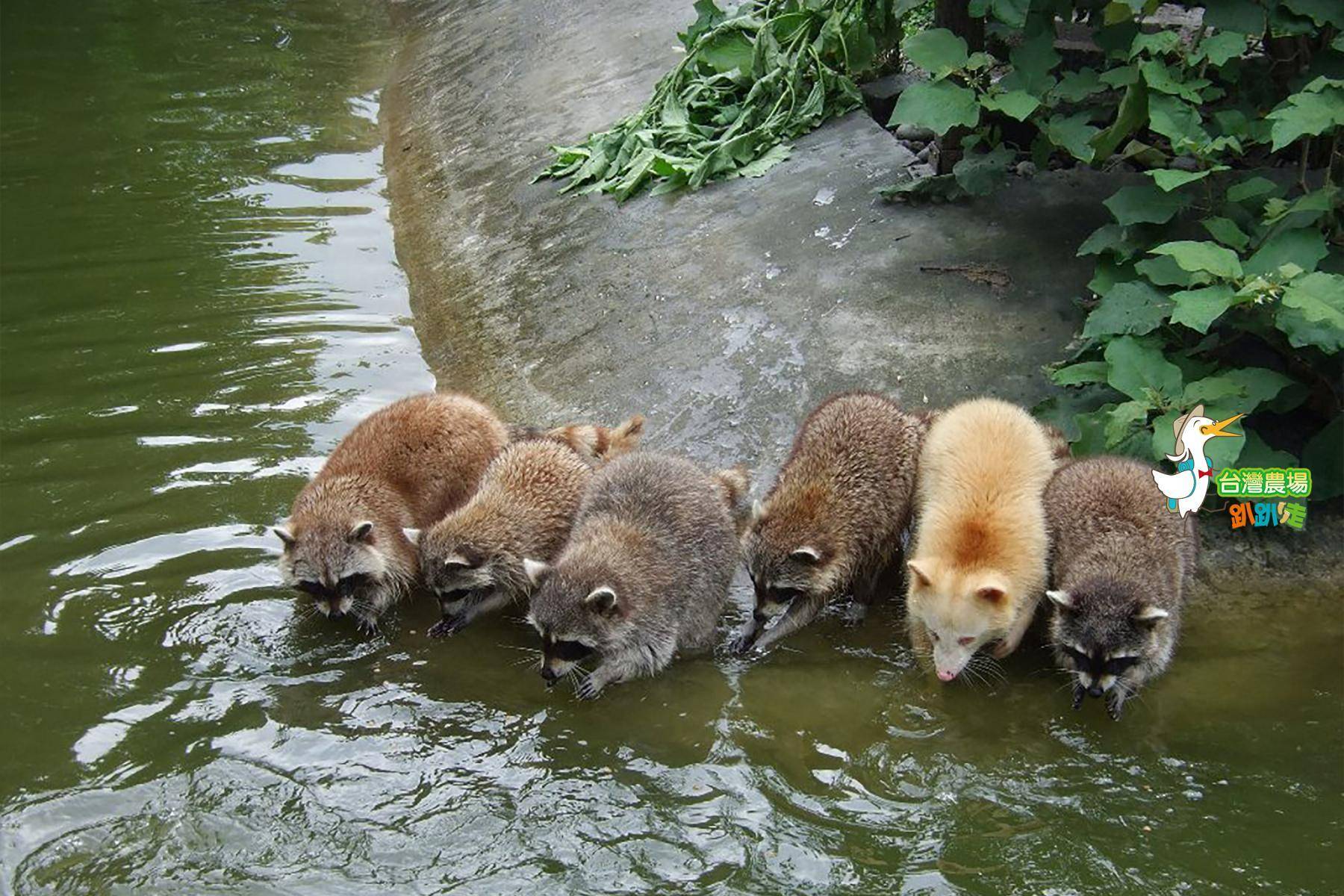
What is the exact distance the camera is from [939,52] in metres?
7.19

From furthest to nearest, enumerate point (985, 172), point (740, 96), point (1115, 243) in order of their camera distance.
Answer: point (740, 96), point (985, 172), point (1115, 243)

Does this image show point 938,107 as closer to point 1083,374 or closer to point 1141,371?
point 1083,374

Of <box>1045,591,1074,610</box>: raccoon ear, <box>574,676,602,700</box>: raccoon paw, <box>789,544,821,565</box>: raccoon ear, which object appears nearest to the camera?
<box>1045,591,1074,610</box>: raccoon ear

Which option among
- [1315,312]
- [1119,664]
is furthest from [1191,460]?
[1119,664]

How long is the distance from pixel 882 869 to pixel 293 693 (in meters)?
2.50

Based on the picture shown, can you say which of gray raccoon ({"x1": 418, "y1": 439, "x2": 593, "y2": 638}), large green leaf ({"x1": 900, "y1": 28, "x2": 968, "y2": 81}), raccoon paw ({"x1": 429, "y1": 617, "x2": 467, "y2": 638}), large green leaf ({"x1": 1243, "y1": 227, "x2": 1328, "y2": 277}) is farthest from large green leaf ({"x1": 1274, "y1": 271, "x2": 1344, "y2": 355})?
raccoon paw ({"x1": 429, "y1": 617, "x2": 467, "y2": 638})

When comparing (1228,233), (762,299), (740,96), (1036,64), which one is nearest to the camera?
(1228,233)

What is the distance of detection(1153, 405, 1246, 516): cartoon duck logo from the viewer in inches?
225

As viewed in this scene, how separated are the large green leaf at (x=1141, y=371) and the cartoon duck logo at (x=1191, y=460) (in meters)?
→ 0.17

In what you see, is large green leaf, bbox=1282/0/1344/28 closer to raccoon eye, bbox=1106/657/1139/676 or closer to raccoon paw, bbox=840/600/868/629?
raccoon eye, bbox=1106/657/1139/676

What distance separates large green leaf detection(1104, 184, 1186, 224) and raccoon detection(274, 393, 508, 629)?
3.19 m

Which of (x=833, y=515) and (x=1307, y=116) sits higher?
(x=1307, y=116)

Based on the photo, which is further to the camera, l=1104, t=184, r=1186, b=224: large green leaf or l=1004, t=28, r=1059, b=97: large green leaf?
l=1004, t=28, r=1059, b=97: large green leaf

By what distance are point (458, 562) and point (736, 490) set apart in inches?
53.1
